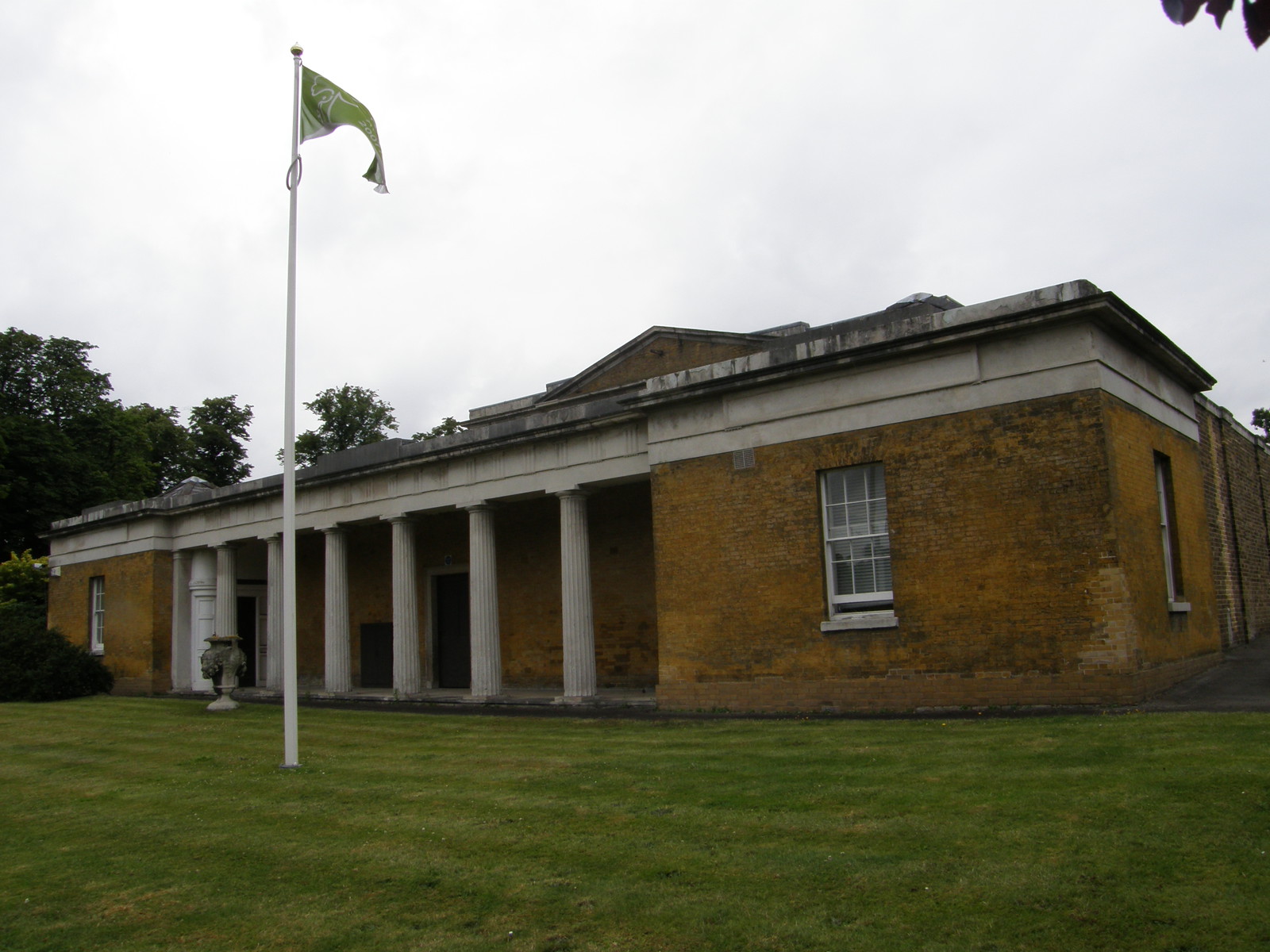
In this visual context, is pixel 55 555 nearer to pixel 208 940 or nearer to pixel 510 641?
pixel 510 641

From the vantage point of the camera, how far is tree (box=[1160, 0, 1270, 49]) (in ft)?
8.18

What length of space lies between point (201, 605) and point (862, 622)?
68.1ft

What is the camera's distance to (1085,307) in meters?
11.8

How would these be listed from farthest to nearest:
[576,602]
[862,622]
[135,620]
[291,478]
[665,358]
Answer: [135,620]
[665,358]
[576,602]
[862,622]
[291,478]

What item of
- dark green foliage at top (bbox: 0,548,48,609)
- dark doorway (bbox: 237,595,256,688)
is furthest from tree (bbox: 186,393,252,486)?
dark doorway (bbox: 237,595,256,688)

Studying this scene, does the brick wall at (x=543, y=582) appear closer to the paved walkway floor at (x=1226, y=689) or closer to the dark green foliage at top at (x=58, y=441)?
the paved walkway floor at (x=1226, y=689)

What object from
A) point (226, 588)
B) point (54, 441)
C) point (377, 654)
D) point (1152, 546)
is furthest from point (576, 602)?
point (54, 441)

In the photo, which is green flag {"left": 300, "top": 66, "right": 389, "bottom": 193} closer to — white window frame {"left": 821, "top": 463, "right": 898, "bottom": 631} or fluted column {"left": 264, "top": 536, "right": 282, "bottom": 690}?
white window frame {"left": 821, "top": 463, "right": 898, "bottom": 631}

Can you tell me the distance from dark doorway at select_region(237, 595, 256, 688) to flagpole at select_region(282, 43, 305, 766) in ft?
62.8

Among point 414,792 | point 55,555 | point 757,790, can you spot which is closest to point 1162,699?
point 757,790

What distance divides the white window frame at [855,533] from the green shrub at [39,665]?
22.2 m

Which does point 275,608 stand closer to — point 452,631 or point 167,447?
point 452,631

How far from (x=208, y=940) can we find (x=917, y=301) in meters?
14.3

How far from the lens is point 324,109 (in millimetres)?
12930
